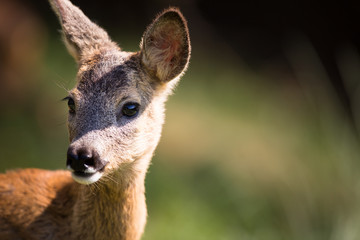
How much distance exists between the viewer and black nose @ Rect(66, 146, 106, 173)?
327cm

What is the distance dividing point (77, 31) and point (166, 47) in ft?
2.43

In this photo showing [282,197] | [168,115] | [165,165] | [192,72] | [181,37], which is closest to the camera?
[181,37]

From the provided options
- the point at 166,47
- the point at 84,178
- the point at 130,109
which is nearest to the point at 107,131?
the point at 130,109

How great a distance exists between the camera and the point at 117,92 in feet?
12.2

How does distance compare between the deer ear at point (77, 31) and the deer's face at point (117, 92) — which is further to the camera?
the deer ear at point (77, 31)

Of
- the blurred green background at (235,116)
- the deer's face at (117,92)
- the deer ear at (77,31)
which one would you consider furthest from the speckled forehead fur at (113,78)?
the blurred green background at (235,116)

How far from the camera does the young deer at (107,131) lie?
12.0 feet

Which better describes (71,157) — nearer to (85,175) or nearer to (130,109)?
(85,175)

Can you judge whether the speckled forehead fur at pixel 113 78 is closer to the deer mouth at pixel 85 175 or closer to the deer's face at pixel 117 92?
the deer's face at pixel 117 92

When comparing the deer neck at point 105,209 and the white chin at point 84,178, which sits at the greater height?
the white chin at point 84,178

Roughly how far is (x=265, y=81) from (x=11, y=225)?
6.15m

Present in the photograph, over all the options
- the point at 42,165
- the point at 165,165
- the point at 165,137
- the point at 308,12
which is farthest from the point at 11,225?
the point at 308,12

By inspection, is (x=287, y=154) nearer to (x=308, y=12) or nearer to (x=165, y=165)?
(x=165, y=165)

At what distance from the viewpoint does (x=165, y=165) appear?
6848 mm
